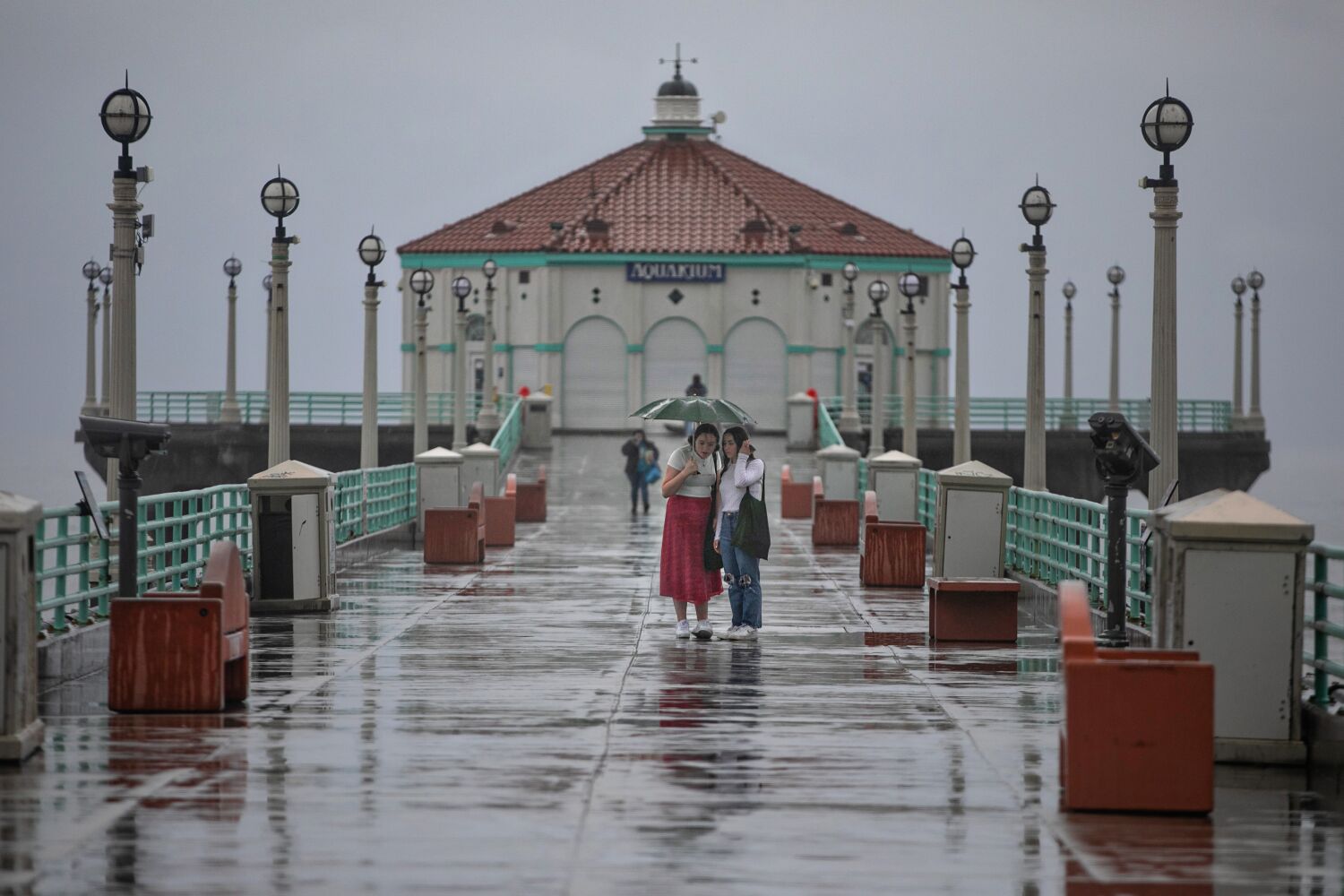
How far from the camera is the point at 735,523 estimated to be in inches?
638

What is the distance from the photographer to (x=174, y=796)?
8961mm

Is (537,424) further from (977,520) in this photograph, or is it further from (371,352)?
(977,520)

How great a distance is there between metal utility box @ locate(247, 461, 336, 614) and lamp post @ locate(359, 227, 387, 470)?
1445 cm

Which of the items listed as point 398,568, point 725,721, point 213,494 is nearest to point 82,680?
point 725,721

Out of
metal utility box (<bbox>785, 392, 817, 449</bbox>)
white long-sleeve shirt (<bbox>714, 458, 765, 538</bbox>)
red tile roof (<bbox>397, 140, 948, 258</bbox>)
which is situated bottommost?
white long-sleeve shirt (<bbox>714, 458, 765, 538</bbox>)

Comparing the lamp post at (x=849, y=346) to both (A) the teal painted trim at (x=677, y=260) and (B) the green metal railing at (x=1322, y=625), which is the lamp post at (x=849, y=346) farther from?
(B) the green metal railing at (x=1322, y=625)

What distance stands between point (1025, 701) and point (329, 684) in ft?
14.4

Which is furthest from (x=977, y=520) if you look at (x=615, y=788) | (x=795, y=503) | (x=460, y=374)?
(x=460, y=374)

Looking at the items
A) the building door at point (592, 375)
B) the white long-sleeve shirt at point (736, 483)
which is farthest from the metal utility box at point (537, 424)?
the white long-sleeve shirt at point (736, 483)

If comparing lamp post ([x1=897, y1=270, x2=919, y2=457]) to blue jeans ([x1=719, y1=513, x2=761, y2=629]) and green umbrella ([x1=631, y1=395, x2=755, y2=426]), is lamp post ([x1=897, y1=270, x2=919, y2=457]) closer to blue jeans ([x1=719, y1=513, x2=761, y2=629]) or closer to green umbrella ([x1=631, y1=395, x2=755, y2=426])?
green umbrella ([x1=631, y1=395, x2=755, y2=426])

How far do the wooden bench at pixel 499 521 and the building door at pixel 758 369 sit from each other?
4263cm

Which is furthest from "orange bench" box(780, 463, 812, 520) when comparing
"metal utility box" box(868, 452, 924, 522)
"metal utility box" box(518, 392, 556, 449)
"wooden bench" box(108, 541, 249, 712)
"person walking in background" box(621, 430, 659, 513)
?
"wooden bench" box(108, 541, 249, 712)

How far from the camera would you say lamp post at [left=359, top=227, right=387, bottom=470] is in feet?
107

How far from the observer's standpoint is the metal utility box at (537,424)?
A: 201 ft
